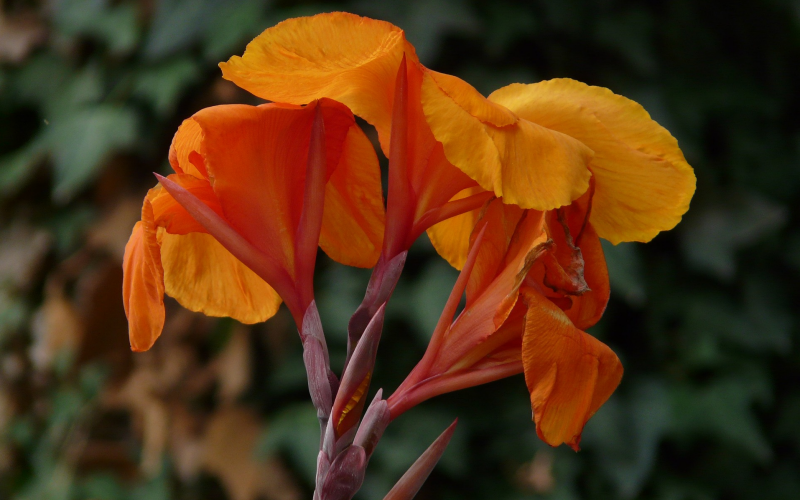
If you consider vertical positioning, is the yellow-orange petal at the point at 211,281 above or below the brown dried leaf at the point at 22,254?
above

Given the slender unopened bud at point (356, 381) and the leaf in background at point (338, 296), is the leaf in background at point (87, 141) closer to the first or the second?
the leaf in background at point (338, 296)

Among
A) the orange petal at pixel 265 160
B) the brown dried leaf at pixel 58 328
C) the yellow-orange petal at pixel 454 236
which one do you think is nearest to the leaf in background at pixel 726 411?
the yellow-orange petal at pixel 454 236

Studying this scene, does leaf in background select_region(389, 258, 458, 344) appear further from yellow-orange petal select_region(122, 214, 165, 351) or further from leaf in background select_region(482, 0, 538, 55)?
yellow-orange petal select_region(122, 214, 165, 351)

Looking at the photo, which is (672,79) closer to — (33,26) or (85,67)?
(85,67)

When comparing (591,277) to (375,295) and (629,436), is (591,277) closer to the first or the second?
(375,295)

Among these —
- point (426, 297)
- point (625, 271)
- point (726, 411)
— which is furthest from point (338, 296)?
point (726, 411)

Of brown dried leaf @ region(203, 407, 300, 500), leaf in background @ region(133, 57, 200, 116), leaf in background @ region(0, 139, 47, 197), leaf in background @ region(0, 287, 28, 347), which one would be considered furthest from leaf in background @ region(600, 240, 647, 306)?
leaf in background @ region(0, 287, 28, 347)
